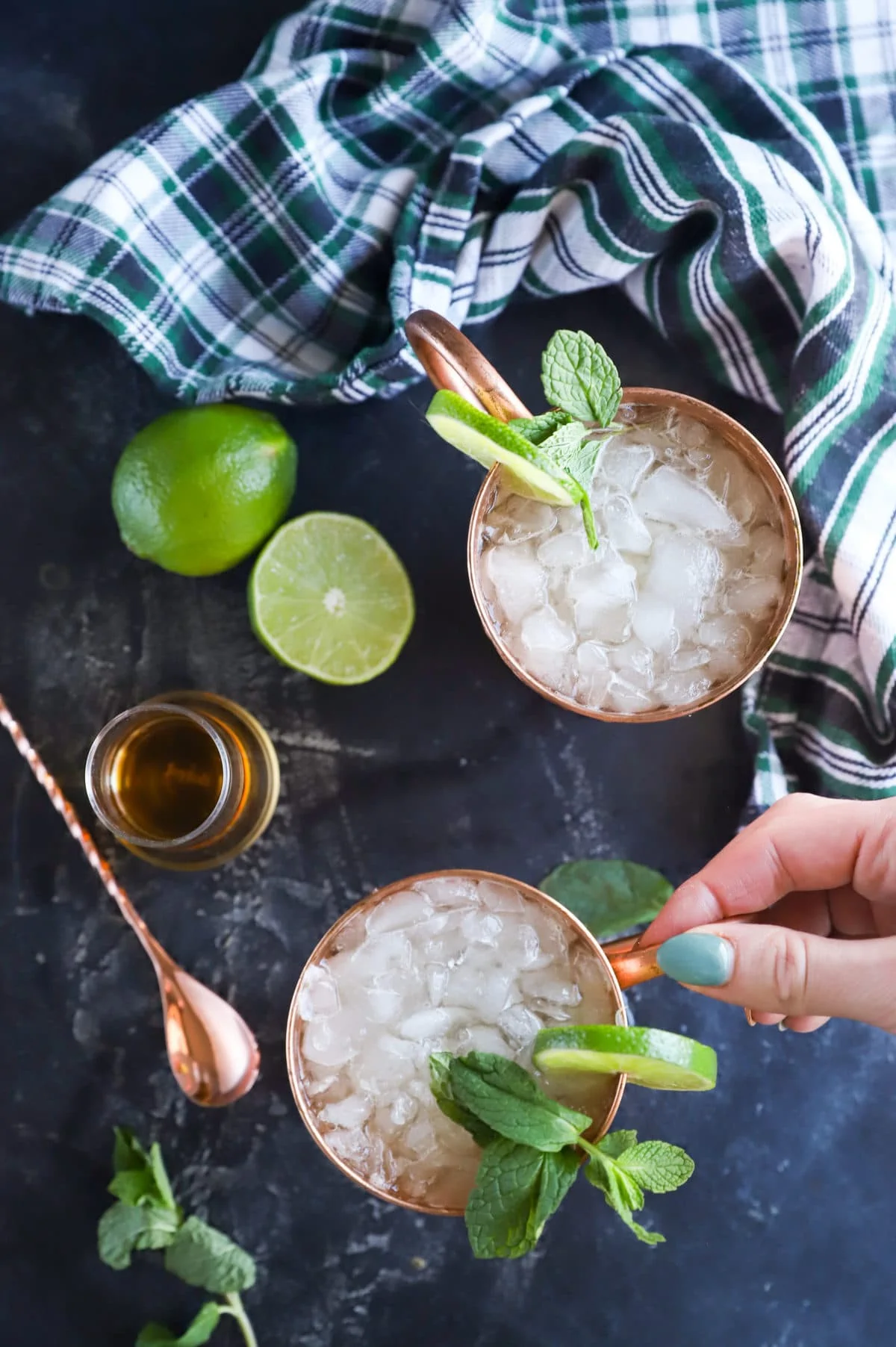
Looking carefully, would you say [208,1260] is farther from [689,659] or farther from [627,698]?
[689,659]

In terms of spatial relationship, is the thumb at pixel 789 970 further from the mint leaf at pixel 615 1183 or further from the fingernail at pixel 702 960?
the mint leaf at pixel 615 1183

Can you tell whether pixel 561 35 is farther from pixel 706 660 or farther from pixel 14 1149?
pixel 14 1149

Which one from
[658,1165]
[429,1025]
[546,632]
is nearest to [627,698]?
[546,632]

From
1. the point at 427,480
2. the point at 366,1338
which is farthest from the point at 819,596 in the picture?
the point at 366,1338

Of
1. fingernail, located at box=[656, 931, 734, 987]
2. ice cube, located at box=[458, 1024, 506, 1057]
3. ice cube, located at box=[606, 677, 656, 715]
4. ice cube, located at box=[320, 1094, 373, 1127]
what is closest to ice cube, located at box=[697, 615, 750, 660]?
ice cube, located at box=[606, 677, 656, 715]

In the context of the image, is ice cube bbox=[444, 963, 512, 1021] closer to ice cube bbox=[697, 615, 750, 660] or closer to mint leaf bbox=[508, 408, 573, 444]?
ice cube bbox=[697, 615, 750, 660]

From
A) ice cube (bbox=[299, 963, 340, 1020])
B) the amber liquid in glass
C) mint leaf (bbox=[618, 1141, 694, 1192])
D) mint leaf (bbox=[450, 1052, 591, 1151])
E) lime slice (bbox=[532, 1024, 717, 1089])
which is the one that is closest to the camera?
lime slice (bbox=[532, 1024, 717, 1089])
